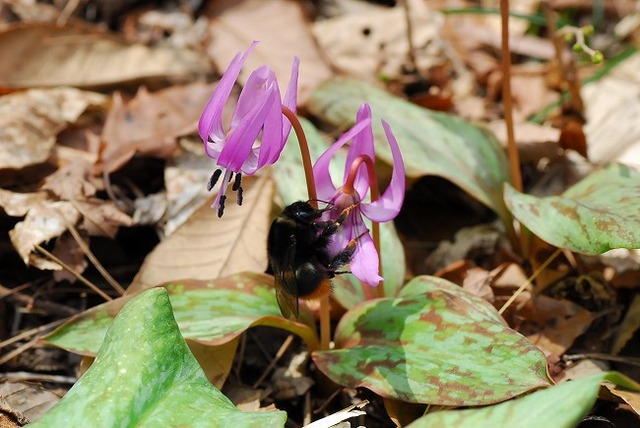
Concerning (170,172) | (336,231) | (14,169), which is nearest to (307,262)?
(336,231)

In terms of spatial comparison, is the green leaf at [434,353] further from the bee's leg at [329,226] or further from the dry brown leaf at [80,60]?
the dry brown leaf at [80,60]

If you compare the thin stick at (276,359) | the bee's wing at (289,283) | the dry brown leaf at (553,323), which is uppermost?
the bee's wing at (289,283)

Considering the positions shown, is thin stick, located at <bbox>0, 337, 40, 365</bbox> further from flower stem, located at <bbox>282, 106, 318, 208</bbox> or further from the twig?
flower stem, located at <bbox>282, 106, 318, 208</bbox>

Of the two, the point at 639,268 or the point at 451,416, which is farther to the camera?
the point at 639,268

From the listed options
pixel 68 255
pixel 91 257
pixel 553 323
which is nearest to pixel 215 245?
pixel 91 257

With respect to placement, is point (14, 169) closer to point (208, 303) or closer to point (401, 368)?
point (208, 303)

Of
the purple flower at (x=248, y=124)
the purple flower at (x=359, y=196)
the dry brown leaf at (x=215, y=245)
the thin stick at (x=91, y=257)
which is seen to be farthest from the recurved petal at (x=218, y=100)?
Result: the thin stick at (x=91, y=257)
